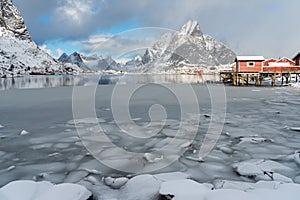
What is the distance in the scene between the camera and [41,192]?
10.4 ft

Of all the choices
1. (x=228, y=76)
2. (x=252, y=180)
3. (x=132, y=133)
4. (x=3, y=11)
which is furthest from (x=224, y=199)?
(x=3, y=11)

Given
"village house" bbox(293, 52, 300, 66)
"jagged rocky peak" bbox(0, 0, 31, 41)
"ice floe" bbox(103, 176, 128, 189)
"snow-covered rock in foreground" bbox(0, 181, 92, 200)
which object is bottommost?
"ice floe" bbox(103, 176, 128, 189)

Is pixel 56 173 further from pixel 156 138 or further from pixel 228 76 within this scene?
pixel 228 76

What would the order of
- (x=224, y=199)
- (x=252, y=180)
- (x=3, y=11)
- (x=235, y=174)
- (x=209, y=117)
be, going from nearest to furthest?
(x=224, y=199)
(x=252, y=180)
(x=235, y=174)
(x=209, y=117)
(x=3, y=11)

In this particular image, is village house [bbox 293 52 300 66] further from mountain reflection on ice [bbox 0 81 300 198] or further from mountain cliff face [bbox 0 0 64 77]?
mountain cliff face [bbox 0 0 64 77]

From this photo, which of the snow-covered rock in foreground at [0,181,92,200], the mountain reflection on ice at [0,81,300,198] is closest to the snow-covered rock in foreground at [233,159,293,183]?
the mountain reflection on ice at [0,81,300,198]

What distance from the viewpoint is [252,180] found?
12.2 ft

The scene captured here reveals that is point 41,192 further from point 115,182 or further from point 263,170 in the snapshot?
point 263,170

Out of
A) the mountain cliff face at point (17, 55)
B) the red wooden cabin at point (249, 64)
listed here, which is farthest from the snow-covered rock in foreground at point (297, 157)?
the mountain cliff face at point (17, 55)

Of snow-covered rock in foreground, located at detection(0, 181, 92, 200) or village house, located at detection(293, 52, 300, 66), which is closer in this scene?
snow-covered rock in foreground, located at detection(0, 181, 92, 200)

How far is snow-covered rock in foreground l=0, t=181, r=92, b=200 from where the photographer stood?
2.98 m

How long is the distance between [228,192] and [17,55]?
500ft

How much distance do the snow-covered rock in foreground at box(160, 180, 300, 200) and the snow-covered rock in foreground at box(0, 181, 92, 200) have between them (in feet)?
3.90

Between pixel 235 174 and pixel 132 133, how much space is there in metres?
3.47
